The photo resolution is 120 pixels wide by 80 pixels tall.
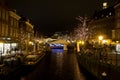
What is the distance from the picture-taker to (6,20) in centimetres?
5334

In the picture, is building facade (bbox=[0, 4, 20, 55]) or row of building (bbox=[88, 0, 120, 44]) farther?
row of building (bbox=[88, 0, 120, 44])

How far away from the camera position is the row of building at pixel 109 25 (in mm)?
60531

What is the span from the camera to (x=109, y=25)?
72.4m

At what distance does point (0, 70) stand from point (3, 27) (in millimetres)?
28584

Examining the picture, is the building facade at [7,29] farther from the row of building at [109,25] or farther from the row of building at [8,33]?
the row of building at [109,25]

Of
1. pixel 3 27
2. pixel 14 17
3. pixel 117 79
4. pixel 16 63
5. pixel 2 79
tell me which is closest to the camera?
pixel 117 79

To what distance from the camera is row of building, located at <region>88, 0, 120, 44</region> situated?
60.5 meters

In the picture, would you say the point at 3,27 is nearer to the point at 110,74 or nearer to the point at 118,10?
the point at 118,10

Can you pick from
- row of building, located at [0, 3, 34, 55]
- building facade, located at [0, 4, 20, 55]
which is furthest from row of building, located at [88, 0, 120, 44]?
building facade, located at [0, 4, 20, 55]

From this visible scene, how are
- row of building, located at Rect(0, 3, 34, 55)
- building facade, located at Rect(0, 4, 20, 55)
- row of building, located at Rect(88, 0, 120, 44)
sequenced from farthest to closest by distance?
row of building, located at Rect(88, 0, 120, 44), row of building, located at Rect(0, 3, 34, 55), building facade, located at Rect(0, 4, 20, 55)

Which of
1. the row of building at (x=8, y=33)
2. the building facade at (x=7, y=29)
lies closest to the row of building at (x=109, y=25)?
the row of building at (x=8, y=33)

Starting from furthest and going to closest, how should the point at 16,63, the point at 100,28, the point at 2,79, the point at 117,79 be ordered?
1. the point at 100,28
2. the point at 16,63
3. the point at 2,79
4. the point at 117,79

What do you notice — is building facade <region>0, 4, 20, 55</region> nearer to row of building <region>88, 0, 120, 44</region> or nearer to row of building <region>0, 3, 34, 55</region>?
row of building <region>0, 3, 34, 55</region>

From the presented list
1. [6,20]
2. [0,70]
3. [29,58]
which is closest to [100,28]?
[6,20]
